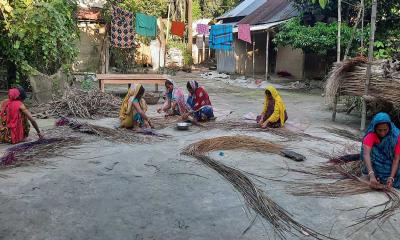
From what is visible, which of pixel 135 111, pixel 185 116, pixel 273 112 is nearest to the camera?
pixel 135 111

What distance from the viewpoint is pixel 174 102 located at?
8164 mm

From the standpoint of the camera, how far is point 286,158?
5.34 metres

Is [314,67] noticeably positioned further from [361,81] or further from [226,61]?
[361,81]

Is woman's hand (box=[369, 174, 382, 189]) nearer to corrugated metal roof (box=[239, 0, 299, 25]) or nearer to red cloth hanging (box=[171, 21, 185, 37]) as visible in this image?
A: corrugated metal roof (box=[239, 0, 299, 25])

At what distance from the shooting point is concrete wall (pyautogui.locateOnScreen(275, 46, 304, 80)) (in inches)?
646

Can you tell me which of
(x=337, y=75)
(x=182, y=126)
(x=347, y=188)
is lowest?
(x=347, y=188)

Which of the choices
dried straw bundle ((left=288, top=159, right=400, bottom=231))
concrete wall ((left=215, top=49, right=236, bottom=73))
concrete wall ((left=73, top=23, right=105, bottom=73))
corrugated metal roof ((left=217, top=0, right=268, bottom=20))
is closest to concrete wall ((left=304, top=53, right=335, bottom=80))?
concrete wall ((left=215, top=49, right=236, bottom=73))

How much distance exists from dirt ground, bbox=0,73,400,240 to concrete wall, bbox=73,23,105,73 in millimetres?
13269

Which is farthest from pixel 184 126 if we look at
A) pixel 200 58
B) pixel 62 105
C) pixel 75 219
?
pixel 200 58

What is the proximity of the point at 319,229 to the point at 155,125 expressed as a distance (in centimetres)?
444

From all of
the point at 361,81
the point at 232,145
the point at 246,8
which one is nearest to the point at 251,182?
the point at 232,145

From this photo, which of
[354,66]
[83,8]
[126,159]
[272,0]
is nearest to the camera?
[126,159]

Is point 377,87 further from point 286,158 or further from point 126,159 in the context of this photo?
point 126,159

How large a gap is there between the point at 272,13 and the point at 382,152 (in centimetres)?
1420
